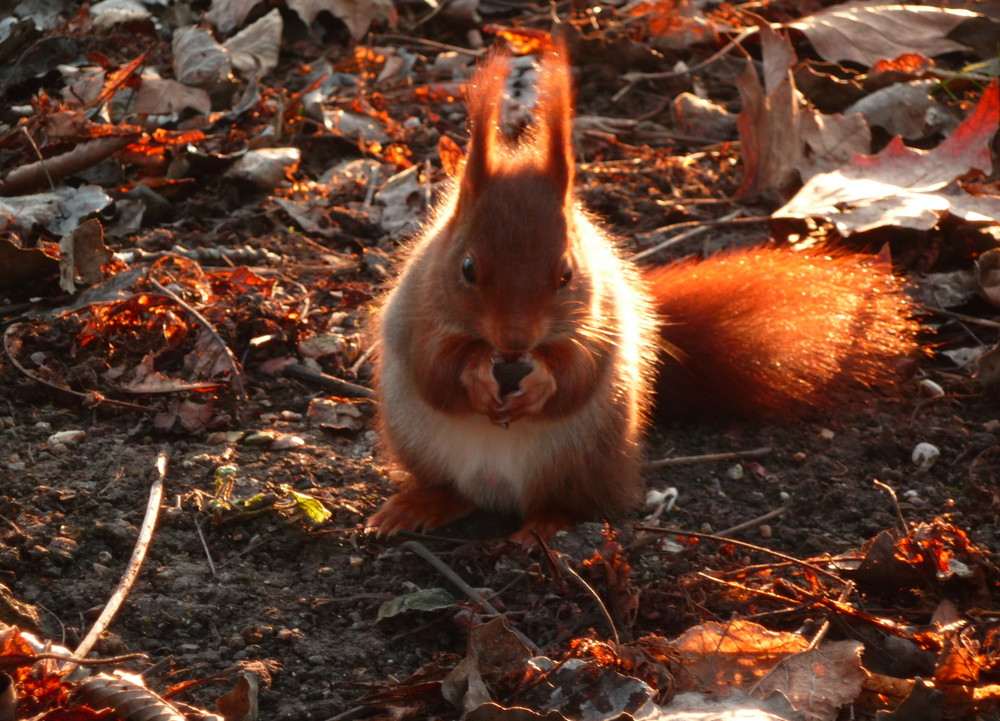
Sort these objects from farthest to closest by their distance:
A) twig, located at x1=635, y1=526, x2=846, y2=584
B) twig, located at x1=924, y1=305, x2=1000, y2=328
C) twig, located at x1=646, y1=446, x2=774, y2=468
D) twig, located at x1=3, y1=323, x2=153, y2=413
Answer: twig, located at x1=924, y1=305, x2=1000, y2=328, twig, located at x1=646, y1=446, x2=774, y2=468, twig, located at x1=3, y1=323, x2=153, y2=413, twig, located at x1=635, y1=526, x2=846, y2=584

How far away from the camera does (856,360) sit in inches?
103

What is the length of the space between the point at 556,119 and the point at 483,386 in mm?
550

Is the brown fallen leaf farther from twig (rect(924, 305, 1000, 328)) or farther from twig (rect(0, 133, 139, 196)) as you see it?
twig (rect(0, 133, 139, 196))

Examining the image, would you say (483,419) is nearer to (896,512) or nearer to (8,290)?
(896,512)

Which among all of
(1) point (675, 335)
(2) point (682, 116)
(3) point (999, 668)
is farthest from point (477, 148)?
(2) point (682, 116)

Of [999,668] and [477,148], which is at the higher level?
[477,148]

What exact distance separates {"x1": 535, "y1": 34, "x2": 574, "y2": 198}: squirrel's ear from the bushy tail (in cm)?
55

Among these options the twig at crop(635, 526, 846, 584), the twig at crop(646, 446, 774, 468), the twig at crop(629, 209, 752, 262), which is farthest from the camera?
the twig at crop(629, 209, 752, 262)

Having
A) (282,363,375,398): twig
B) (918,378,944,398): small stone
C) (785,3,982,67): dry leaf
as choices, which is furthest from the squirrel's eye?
(785,3,982,67): dry leaf

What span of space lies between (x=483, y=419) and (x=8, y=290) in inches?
49.3

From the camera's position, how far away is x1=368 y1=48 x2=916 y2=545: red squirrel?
211cm

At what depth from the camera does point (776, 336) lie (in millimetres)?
2570

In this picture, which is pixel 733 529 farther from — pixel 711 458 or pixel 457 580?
pixel 457 580

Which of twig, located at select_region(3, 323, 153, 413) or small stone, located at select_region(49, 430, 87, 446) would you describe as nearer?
small stone, located at select_region(49, 430, 87, 446)
